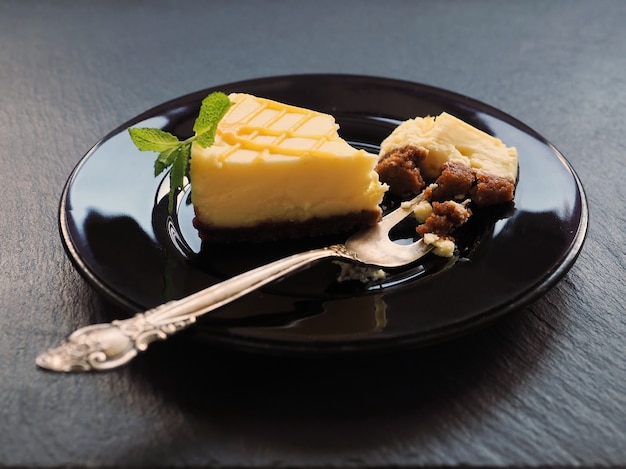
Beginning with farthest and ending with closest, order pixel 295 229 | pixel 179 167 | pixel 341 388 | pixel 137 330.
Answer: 1. pixel 295 229
2. pixel 179 167
3. pixel 341 388
4. pixel 137 330

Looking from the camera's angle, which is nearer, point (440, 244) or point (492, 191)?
point (440, 244)

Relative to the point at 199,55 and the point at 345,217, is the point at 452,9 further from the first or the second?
the point at 345,217

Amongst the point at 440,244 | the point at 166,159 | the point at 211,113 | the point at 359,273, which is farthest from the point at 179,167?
the point at 440,244

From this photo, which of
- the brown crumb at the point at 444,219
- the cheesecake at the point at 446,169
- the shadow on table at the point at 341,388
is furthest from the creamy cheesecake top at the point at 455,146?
the shadow on table at the point at 341,388

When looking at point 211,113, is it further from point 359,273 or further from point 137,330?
point 137,330

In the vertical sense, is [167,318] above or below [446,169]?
above

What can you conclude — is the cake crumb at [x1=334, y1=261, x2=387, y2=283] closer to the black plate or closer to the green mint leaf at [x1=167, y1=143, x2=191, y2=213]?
the black plate

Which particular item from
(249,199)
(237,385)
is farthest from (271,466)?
(249,199)
